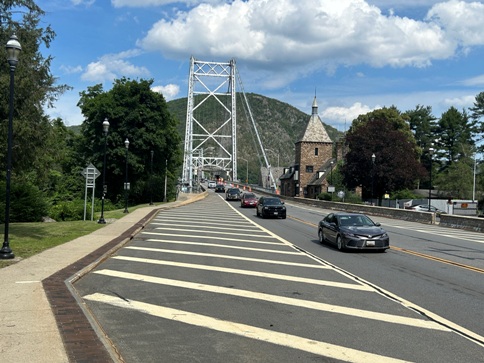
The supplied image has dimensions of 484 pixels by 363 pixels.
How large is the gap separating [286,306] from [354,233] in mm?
8440

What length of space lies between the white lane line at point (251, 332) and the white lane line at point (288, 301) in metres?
1.55

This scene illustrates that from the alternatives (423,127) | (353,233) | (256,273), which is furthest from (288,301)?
(423,127)

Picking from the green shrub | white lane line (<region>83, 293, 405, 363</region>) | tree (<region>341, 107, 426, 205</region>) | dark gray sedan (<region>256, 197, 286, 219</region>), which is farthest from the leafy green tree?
white lane line (<region>83, 293, 405, 363</region>)

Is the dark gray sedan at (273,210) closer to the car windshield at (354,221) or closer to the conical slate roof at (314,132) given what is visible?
the car windshield at (354,221)

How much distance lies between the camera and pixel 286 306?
818 cm

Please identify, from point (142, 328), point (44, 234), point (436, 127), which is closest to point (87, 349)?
point (142, 328)

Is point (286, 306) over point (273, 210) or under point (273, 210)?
under

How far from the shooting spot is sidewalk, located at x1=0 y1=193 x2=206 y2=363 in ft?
18.2

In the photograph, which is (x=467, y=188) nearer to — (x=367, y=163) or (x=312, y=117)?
(x=367, y=163)

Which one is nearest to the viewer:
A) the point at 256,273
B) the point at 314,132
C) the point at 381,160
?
the point at 256,273

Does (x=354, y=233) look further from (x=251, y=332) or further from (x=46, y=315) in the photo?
(x=46, y=315)

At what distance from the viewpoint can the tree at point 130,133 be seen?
53.3 metres

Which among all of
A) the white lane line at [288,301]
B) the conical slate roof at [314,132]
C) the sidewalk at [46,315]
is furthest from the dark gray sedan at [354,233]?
the conical slate roof at [314,132]

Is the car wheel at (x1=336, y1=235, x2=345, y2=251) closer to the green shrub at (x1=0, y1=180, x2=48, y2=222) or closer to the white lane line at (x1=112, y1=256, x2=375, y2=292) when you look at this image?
the white lane line at (x1=112, y1=256, x2=375, y2=292)
